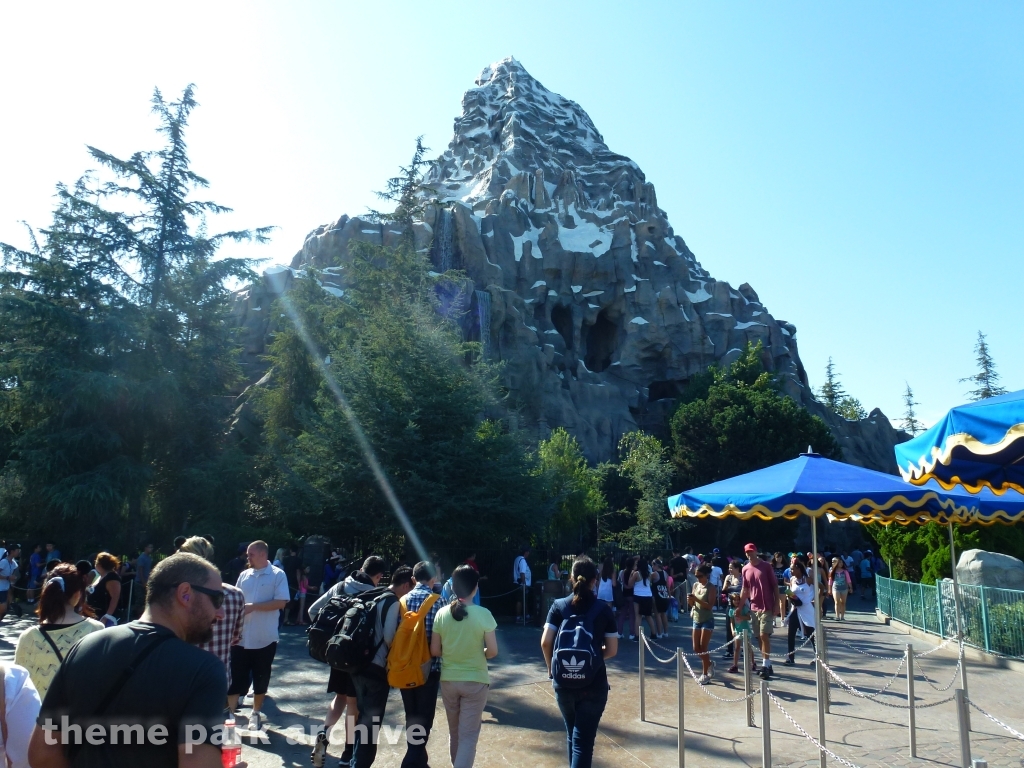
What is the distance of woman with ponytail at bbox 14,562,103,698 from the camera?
3.64 meters

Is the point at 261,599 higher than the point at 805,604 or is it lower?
higher

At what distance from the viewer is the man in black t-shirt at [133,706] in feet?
6.81

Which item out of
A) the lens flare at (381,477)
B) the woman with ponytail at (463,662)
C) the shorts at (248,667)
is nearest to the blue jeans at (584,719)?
the woman with ponytail at (463,662)

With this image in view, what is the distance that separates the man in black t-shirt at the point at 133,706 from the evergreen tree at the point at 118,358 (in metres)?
19.5

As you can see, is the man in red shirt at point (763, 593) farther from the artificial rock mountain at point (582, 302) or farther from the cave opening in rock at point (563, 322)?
the cave opening in rock at point (563, 322)

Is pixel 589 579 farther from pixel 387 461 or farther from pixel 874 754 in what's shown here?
pixel 387 461

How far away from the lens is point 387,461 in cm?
1648

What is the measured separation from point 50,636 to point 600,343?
55.4 metres

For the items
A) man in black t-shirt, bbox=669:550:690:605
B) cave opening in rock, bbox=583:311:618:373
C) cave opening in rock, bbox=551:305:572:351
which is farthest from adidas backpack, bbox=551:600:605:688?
cave opening in rock, bbox=583:311:618:373

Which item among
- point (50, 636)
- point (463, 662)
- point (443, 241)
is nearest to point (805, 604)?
point (463, 662)

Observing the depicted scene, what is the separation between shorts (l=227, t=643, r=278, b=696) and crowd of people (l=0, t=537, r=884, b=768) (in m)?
0.01

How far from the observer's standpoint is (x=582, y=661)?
448cm

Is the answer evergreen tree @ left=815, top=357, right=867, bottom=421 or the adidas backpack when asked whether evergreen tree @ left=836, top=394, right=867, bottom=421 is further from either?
the adidas backpack

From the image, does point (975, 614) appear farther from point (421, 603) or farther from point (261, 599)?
point (261, 599)
